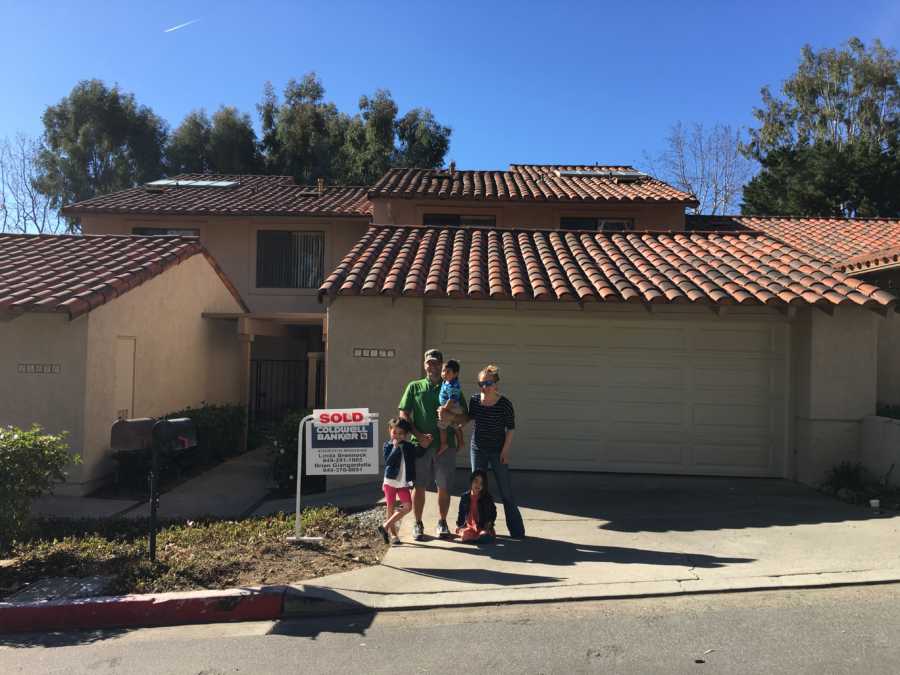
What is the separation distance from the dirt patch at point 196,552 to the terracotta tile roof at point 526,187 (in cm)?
942

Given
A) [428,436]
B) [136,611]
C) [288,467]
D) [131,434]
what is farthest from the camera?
[288,467]

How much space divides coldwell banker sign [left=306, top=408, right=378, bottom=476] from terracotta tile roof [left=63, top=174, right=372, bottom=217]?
412 inches

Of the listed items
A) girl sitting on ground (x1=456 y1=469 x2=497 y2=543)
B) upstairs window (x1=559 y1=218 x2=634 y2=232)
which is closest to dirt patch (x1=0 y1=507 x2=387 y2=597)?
girl sitting on ground (x1=456 y1=469 x2=497 y2=543)

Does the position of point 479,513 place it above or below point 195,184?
below

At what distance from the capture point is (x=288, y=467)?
354 inches

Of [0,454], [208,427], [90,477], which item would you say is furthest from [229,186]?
[0,454]

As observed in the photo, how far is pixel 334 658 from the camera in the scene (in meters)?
4.09

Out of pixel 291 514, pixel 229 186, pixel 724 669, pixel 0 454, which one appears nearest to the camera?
pixel 724 669

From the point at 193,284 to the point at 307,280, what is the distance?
181 inches

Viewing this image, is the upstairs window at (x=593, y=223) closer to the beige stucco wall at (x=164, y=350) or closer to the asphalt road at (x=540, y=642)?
the beige stucco wall at (x=164, y=350)

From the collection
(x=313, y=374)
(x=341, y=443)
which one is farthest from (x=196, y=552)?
(x=313, y=374)

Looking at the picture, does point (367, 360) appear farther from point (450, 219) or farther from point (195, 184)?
point (195, 184)

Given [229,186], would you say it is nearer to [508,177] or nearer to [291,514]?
[508,177]

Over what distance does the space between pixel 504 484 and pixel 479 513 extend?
37cm
